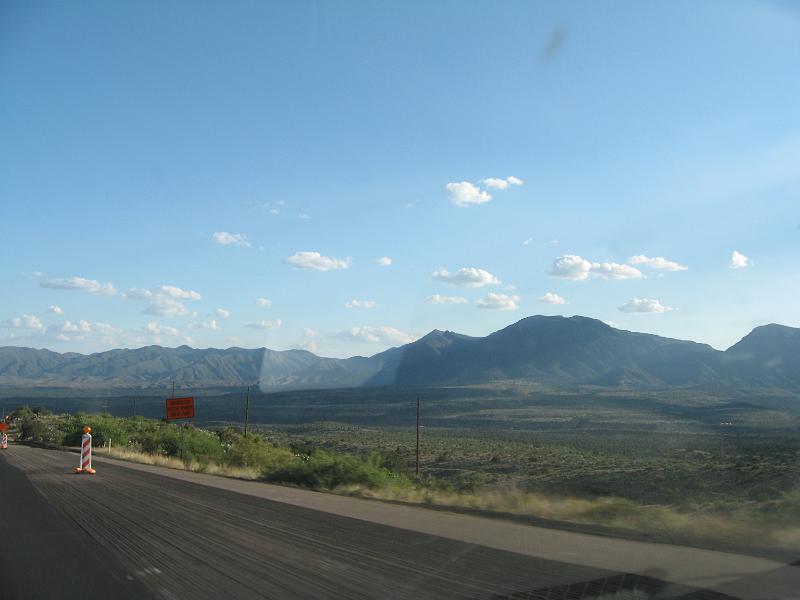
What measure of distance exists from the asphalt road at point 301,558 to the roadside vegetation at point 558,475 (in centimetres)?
260

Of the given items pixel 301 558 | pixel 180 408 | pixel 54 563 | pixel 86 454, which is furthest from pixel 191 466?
pixel 301 558

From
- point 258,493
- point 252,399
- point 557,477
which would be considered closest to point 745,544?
point 258,493

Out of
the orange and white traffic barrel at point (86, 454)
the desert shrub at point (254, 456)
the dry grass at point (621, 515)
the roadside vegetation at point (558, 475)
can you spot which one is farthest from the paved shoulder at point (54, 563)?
the desert shrub at point (254, 456)

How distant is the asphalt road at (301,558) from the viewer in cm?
778

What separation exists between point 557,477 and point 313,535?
1027 inches

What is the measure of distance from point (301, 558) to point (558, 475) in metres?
28.7

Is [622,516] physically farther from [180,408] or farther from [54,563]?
[180,408]

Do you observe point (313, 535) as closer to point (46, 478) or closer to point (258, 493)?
point (258, 493)

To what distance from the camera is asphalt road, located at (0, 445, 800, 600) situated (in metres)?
7.78

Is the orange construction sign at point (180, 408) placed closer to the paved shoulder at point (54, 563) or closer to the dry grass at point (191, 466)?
the dry grass at point (191, 466)

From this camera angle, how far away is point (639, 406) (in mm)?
88500

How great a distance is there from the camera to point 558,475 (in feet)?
117

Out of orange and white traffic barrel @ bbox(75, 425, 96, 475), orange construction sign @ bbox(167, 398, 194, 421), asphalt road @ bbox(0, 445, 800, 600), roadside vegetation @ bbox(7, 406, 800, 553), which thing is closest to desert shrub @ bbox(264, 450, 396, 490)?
roadside vegetation @ bbox(7, 406, 800, 553)

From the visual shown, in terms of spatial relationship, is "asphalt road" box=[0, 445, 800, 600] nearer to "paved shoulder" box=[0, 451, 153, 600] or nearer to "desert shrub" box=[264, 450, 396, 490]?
"paved shoulder" box=[0, 451, 153, 600]
